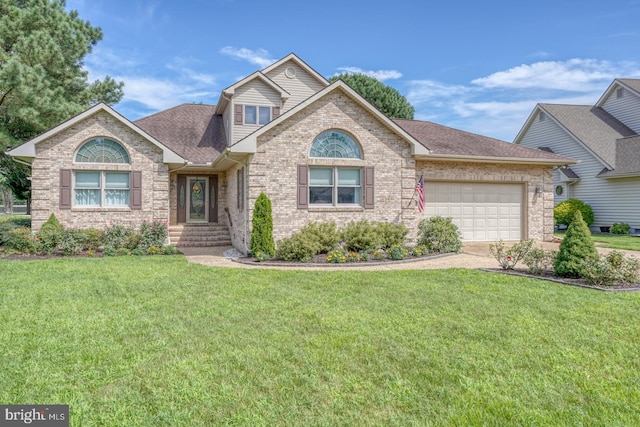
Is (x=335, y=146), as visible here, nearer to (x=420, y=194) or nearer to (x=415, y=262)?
(x=420, y=194)

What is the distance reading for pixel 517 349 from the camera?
4207 millimetres

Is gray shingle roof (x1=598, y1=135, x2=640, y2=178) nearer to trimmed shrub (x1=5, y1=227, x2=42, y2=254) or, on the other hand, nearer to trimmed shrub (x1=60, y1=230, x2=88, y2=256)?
trimmed shrub (x1=60, y1=230, x2=88, y2=256)

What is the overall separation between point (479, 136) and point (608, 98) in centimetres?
1419

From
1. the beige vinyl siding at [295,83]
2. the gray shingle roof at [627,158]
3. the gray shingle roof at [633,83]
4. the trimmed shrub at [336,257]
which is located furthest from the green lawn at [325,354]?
the gray shingle roof at [633,83]

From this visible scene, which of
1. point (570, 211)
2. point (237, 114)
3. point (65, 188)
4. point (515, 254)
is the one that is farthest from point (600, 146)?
point (65, 188)

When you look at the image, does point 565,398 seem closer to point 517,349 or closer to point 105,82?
point 517,349

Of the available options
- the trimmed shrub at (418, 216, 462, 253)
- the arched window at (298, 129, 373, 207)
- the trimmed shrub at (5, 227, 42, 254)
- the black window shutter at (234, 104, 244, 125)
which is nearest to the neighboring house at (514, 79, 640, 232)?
the trimmed shrub at (418, 216, 462, 253)

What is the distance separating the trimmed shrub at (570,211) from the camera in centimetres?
2088

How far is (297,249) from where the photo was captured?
1063 cm

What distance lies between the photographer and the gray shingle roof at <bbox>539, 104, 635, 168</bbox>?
69.6 ft

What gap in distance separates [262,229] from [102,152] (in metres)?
6.57

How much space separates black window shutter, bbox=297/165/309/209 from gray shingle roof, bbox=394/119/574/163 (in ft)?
14.2

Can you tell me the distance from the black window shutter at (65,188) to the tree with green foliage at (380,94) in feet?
72.6

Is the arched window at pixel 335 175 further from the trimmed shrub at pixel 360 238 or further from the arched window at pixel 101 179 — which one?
the arched window at pixel 101 179
